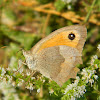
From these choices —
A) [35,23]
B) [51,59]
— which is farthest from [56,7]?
[51,59]

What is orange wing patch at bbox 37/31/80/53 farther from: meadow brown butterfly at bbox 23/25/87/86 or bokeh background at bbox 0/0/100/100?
bokeh background at bbox 0/0/100/100

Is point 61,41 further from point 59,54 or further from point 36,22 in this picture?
point 36,22

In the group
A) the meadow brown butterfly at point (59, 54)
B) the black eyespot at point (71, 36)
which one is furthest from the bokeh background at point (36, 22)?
the black eyespot at point (71, 36)

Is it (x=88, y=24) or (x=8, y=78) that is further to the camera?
(x=88, y=24)

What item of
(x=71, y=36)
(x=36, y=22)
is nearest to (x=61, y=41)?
(x=71, y=36)

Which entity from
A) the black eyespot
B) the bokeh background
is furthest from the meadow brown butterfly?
the bokeh background

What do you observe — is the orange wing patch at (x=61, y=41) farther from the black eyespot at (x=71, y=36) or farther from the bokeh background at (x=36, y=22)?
the bokeh background at (x=36, y=22)

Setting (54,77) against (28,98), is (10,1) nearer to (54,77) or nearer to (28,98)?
(28,98)
